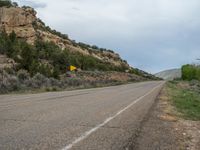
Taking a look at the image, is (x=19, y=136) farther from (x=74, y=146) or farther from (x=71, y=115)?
(x=71, y=115)

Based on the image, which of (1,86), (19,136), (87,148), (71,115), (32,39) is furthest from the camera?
(32,39)

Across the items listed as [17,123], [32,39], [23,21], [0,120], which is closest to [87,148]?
[17,123]

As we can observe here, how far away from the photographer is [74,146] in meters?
6.84

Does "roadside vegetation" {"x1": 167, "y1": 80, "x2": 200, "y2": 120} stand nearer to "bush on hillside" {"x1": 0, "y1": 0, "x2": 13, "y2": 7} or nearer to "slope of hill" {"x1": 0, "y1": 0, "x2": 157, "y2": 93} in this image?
"slope of hill" {"x1": 0, "y1": 0, "x2": 157, "y2": 93}

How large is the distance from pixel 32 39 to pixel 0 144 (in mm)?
90851

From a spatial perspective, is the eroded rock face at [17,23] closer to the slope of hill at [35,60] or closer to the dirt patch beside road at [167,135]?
the slope of hill at [35,60]

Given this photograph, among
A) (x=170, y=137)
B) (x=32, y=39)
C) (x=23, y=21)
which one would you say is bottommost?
(x=170, y=137)

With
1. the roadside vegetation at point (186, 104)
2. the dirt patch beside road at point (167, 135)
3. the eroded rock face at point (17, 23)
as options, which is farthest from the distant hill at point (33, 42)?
the dirt patch beside road at point (167, 135)

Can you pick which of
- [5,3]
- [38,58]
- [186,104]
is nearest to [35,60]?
[38,58]

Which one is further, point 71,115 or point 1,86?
point 1,86

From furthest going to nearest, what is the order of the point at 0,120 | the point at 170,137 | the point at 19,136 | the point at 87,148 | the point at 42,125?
the point at 0,120, the point at 42,125, the point at 170,137, the point at 19,136, the point at 87,148

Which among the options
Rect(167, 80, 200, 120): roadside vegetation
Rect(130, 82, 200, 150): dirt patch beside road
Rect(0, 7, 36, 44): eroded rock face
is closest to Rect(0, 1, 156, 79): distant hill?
Rect(0, 7, 36, 44): eroded rock face

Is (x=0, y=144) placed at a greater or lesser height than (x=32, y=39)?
Result: lesser

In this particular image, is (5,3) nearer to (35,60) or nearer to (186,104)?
(35,60)
